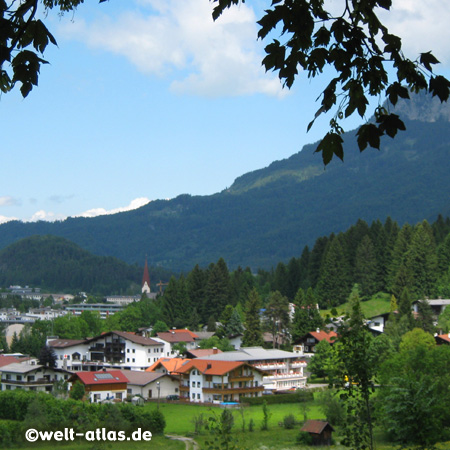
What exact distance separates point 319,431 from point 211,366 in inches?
846

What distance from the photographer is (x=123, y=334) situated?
74.1 meters

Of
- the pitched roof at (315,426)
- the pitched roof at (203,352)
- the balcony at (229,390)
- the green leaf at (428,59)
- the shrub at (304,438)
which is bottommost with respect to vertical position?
the balcony at (229,390)

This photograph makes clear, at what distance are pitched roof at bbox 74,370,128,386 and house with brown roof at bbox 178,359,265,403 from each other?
5951 mm

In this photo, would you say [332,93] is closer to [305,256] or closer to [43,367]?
[43,367]

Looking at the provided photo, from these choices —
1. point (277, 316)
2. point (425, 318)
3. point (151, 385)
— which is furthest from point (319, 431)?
point (277, 316)

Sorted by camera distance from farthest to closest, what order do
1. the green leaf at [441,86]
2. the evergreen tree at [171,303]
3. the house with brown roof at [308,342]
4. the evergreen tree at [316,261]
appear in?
the evergreen tree at [316,261] < the evergreen tree at [171,303] < the house with brown roof at [308,342] < the green leaf at [441,86]

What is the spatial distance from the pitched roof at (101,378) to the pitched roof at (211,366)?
5.90 m

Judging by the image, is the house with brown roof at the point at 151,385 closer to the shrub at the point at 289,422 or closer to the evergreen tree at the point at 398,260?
the shrub at the point at 289,422

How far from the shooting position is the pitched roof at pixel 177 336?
78125 mm

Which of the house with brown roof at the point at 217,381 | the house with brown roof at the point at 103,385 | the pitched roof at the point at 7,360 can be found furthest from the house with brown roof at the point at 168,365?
the pitched roof at the point at 7,360

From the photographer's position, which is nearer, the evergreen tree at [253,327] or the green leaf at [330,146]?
the green leaf at [330,146]

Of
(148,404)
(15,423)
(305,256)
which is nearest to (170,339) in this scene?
(148,404)

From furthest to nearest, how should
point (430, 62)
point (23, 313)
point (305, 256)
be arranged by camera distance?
point (23, 313)
point (305, 256)
point (430, 62)

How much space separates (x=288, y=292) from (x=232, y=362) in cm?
3993
